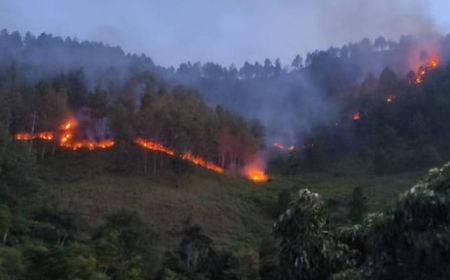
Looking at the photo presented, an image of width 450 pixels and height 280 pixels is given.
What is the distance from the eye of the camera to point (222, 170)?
6069 centimetres

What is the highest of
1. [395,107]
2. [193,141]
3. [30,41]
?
[30,41]

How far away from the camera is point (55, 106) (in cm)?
5375

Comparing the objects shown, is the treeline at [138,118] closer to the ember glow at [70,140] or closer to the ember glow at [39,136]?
the ember glow at [39,136]

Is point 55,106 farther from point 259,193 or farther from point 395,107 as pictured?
point 395,107

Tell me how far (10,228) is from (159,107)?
2739 cm

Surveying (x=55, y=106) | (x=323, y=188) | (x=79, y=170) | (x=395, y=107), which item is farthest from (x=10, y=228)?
(x=395, y=107)

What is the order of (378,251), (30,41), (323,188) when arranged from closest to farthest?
(378,251) → (323,188) → (30,41)

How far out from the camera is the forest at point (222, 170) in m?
7.87

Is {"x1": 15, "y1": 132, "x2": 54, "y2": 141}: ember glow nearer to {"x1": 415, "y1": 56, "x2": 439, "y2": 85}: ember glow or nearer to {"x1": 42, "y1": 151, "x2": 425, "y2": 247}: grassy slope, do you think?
{"x1": 42, "y1": 151, "x2": 425, "y2": 247}: grassy slope

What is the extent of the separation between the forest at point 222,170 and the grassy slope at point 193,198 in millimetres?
208

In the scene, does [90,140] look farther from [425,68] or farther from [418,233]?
[425,68]

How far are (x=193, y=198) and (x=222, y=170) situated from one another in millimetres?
12617

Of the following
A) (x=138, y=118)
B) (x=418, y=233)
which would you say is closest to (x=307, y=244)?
(x=418, y=233)

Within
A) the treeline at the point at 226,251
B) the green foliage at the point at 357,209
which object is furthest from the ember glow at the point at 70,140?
the green foliage at the point at 357,209
